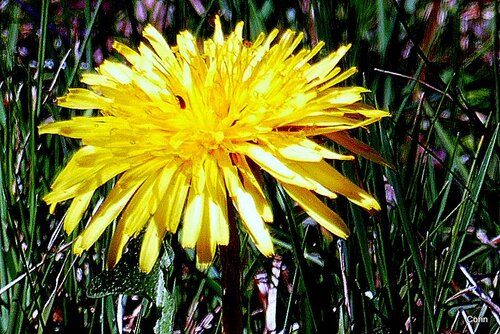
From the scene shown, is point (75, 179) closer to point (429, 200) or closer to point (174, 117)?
point (174, 117)

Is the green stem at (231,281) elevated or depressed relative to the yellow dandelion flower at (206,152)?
depressed

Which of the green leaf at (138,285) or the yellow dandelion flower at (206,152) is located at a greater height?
the yellow dandelion flower at (206,152)

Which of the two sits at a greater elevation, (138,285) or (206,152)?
(206,152)

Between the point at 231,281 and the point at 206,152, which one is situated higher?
the point at 206,152

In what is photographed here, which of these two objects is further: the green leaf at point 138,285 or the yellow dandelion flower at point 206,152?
the green leaf at point 138,285

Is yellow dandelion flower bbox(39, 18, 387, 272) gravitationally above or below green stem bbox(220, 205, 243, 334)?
above

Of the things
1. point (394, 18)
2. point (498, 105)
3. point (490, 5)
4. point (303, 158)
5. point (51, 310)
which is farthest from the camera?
point (490, 5)

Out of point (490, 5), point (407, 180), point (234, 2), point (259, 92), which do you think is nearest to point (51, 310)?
point (259, 92)

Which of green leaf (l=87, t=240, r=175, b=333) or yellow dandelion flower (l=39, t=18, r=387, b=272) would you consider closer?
yellow dandelion flower (l=39, t=18, r=387, b=272)
